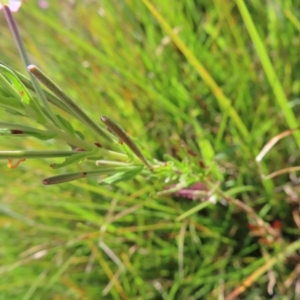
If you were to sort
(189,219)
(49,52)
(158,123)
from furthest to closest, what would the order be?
(49,52) < (158,123) < (189,219)

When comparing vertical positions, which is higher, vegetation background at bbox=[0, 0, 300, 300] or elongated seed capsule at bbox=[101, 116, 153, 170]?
elongated seed capsule at bbox=[101, 116, 153, 170]

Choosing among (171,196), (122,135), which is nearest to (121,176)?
(122,135)

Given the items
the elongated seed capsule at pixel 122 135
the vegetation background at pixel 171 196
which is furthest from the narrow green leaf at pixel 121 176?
the vegetation background at pixel 171 196

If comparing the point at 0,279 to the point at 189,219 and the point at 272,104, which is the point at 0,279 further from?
the point at 272,104

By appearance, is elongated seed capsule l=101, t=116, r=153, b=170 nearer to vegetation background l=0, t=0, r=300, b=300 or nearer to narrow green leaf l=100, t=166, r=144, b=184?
narrow green leaf l=100, t=166, r=144, b=184

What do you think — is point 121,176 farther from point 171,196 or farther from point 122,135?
point 171,196

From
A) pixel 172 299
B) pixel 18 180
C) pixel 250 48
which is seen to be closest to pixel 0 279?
pixel 18 180

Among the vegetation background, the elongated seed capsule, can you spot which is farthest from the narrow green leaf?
the vegetation background
